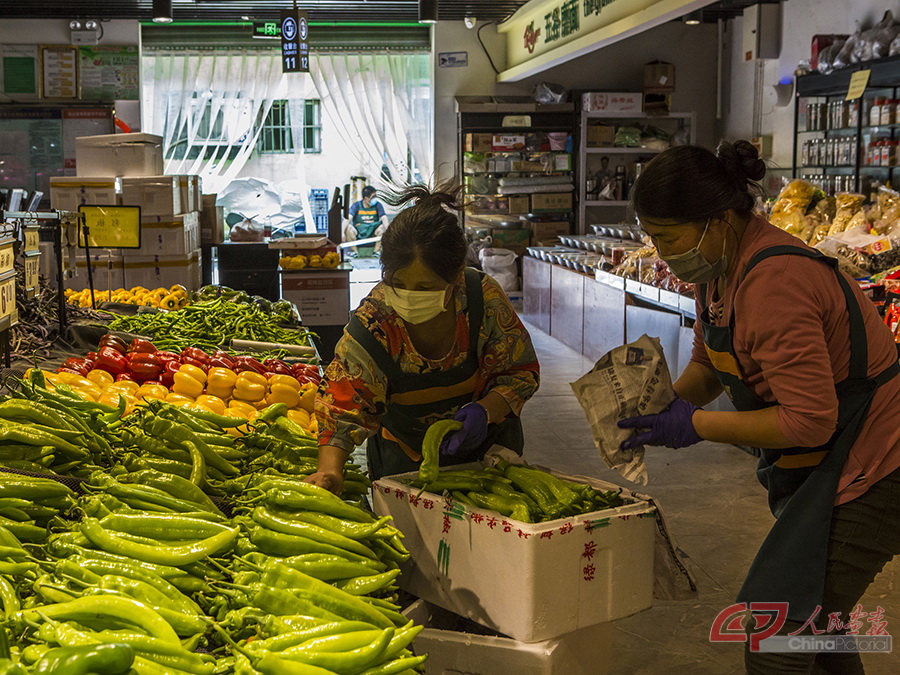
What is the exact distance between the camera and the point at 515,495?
226 cm

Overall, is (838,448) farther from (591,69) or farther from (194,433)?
(591,69)

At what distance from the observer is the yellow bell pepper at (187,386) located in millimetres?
4234

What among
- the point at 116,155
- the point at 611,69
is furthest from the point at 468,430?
the point at 611,69

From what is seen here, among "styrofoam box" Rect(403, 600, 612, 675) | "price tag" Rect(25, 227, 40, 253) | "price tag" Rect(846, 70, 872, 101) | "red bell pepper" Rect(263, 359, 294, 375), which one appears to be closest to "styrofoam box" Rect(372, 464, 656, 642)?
"styrofoam box" Rect(403, 600, 612, 675)

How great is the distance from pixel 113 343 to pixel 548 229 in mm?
8355

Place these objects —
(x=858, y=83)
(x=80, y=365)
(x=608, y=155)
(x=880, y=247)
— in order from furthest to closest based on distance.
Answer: (x=608, y=155), (x=858, y=83), (x=880, y=247), (x=80, y=365)

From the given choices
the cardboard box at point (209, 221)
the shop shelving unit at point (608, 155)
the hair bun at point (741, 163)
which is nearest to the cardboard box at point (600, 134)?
the shop shelving unit at point (608, 155)

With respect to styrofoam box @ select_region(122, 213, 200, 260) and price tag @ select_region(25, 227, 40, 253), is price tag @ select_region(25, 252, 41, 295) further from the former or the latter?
styrofoam box @ select_region(122, 213, 200, 260)

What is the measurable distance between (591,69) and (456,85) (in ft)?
6.05

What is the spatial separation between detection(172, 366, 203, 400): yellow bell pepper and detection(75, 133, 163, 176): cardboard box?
4.49 m

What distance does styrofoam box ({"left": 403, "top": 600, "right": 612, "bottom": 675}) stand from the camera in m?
2.09

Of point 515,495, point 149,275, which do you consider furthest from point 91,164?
point 515,495

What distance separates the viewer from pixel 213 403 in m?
4.01

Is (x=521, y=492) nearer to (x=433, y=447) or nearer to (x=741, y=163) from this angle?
(x=433, y=447)
